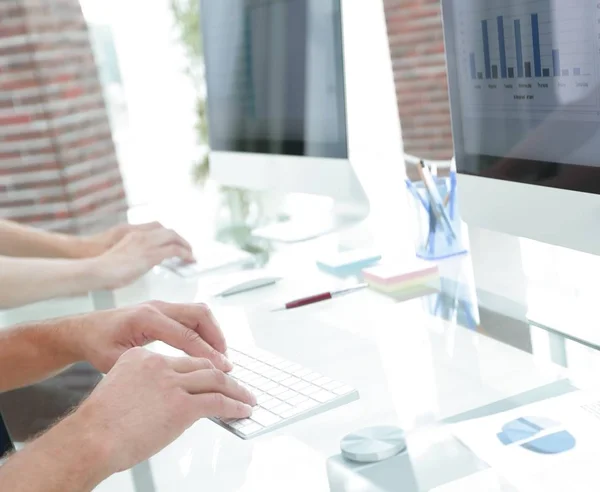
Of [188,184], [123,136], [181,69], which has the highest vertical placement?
[181,69]

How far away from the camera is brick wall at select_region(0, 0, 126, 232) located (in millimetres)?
3643

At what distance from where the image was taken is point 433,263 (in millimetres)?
1230

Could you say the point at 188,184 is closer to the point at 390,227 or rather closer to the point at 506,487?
the point at 390,227

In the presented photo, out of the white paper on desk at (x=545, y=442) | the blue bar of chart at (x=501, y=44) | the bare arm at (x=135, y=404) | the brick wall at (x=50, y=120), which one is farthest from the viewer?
the brick wall at (x=50, y=120)

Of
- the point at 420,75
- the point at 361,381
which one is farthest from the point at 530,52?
the point at 420,75

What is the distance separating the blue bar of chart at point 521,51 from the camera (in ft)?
2.65

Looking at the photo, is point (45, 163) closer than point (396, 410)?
No

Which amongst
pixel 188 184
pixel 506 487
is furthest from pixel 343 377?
pixel 188 184

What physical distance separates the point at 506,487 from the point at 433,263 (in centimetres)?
65

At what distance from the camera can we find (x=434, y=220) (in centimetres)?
126

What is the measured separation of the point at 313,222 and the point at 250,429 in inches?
39.0

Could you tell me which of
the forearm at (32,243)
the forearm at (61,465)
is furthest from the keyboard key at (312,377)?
the forearm at (32,243)

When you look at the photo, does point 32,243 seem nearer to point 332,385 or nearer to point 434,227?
point 434,227

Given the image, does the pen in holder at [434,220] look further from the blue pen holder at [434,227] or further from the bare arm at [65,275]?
the bare arm at [65,275]
